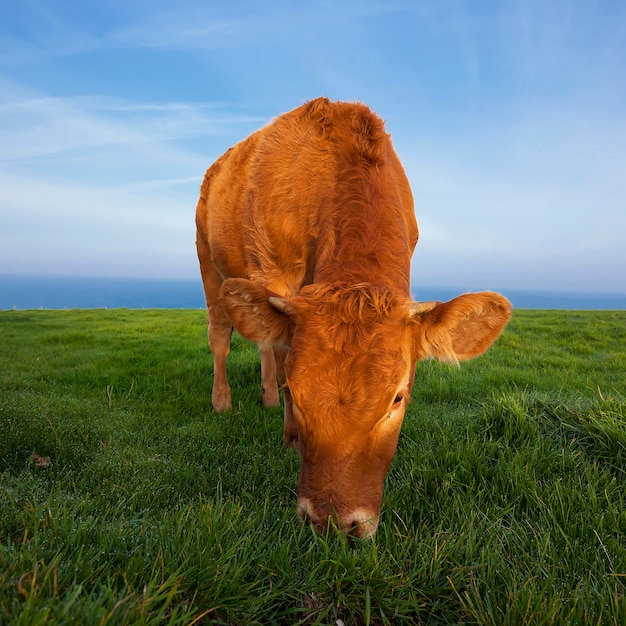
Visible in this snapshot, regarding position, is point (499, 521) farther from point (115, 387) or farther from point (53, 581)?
point (115, 387)

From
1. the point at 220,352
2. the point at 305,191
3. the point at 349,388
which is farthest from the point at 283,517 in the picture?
the point at 220,352

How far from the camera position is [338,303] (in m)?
2.79

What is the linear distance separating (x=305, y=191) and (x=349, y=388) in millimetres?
2397

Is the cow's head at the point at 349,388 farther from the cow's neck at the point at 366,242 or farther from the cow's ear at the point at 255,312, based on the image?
the cow's neck at the point at 366,242

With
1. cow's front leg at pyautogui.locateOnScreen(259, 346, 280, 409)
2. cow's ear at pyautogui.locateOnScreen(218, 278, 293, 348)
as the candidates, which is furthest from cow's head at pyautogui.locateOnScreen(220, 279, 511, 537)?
cow's front leg at pyautogui.locateOnScreen(259, 346, 280, 409)

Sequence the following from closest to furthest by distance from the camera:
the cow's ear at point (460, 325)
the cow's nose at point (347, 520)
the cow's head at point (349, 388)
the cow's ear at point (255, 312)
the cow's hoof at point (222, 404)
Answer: the cow's nose at point (347, 520), the cow's head at point (349, 388), the cow's ear at point (460, 325), the cow's ear at point (255, 312), the cow's hoof at point (222, 404)

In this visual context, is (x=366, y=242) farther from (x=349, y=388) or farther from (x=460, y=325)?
(x=349, y=388)

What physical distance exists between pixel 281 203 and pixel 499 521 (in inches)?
129

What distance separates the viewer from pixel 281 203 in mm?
4539

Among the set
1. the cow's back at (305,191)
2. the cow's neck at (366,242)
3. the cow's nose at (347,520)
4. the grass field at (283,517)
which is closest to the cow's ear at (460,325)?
the cow's neck at (366,242)

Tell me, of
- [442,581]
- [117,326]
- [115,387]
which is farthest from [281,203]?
[117,326]

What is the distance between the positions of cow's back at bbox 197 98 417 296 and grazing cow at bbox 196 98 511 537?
15mm

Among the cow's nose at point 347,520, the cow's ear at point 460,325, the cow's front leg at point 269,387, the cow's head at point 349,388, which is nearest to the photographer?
the cow's nose at point 347,520

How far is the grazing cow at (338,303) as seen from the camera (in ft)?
8.39
